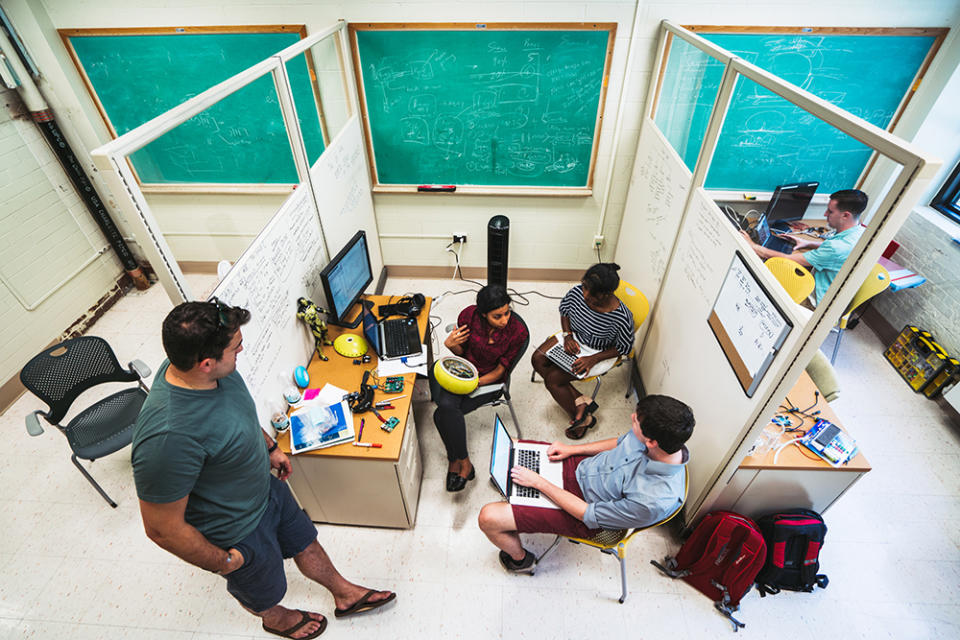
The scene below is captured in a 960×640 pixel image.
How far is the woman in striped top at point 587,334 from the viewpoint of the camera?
275 cm

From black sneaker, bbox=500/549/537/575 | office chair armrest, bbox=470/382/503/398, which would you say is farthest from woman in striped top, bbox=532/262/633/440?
black sneaker, bbox=500/549/537/575

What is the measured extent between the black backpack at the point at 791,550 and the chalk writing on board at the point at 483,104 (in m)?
2.78

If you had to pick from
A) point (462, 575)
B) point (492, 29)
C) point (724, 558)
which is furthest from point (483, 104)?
point (724, 558)

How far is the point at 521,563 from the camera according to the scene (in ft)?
7.73

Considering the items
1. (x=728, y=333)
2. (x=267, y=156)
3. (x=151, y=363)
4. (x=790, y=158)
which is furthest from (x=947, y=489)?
(x=151, y=363)

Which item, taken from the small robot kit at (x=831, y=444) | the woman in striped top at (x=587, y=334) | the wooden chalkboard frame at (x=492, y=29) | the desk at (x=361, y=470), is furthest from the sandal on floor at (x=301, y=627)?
the wooden chalkboard frame at (x=492, y=29)

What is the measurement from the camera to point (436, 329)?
388 cm

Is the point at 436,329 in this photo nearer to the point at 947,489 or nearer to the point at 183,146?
the point at 183,146

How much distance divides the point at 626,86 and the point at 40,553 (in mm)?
4683

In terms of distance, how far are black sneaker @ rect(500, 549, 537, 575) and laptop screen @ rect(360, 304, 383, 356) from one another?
51.0 inches

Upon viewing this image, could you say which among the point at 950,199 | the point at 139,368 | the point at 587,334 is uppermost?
the point at 950,199

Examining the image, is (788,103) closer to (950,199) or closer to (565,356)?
(950,199)

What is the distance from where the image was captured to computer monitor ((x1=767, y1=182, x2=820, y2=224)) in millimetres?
3408

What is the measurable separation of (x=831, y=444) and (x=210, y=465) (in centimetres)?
260
